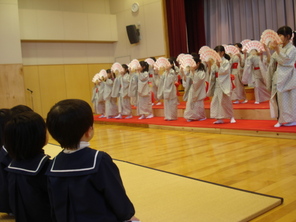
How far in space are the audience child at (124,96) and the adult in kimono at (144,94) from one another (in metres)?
0.67

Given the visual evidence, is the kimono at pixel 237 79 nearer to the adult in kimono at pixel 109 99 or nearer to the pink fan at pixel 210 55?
the pink fan at pixel 210 55

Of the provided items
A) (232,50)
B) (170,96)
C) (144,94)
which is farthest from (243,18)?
(170,96)

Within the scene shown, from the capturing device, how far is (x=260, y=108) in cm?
658

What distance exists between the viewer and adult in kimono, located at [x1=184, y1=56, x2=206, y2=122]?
721 cm

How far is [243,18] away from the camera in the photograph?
11.6 metres

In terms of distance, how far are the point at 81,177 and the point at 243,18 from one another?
11071 mm

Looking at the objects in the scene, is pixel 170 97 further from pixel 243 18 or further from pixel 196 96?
pixel 243 18

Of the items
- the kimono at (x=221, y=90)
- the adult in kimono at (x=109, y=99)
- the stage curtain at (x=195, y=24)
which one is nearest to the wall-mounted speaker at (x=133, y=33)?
Result: the stage curtain at (x=195, y=24)

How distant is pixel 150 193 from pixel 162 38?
395 inches

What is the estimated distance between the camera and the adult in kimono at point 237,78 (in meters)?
8.23

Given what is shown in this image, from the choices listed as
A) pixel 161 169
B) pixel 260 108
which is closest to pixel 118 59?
pixel 260 108

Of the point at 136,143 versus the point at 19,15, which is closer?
the point at 136,143

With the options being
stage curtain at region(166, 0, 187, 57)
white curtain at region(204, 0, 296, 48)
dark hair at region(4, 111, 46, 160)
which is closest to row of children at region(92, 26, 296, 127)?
stage curtain at region(166, 0, 187, 57)

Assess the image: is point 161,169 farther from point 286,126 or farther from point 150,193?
point 286,126
